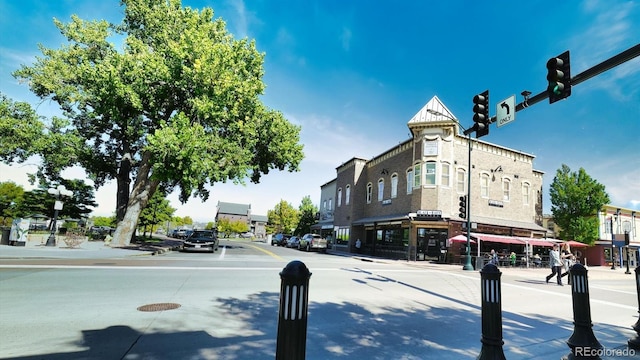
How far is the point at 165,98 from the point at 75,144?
27.1ft

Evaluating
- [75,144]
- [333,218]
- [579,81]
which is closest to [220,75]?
[75,144]

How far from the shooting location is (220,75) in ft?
65.0

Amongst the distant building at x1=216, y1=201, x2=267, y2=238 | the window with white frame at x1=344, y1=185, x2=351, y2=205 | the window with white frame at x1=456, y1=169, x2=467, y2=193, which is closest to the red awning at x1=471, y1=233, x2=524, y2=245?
the window with white frame at x1=456, y1=169, x2=467, y2=193

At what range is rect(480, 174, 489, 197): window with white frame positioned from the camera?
27.9 m

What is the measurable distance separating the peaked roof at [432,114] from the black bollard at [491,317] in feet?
78.7

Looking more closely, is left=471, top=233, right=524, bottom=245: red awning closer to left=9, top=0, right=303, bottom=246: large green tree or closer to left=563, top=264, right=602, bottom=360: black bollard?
left=9, top=0, right=303, bottom=246: large green tree

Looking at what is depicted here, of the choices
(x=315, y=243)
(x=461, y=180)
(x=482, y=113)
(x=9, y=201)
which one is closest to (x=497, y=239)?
(x=461, y=180)

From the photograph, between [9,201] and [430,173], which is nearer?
[430,173]

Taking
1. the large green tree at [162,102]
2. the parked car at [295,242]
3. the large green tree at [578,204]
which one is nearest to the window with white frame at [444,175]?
the large green tree at [162,102]

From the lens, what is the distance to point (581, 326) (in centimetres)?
448

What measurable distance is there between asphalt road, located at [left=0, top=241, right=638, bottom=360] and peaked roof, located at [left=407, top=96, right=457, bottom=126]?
18.4 meters

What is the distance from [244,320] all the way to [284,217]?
6463 centimetres

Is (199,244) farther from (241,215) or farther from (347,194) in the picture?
(241,215)

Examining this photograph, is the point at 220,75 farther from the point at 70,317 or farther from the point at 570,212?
the point at 570,212
